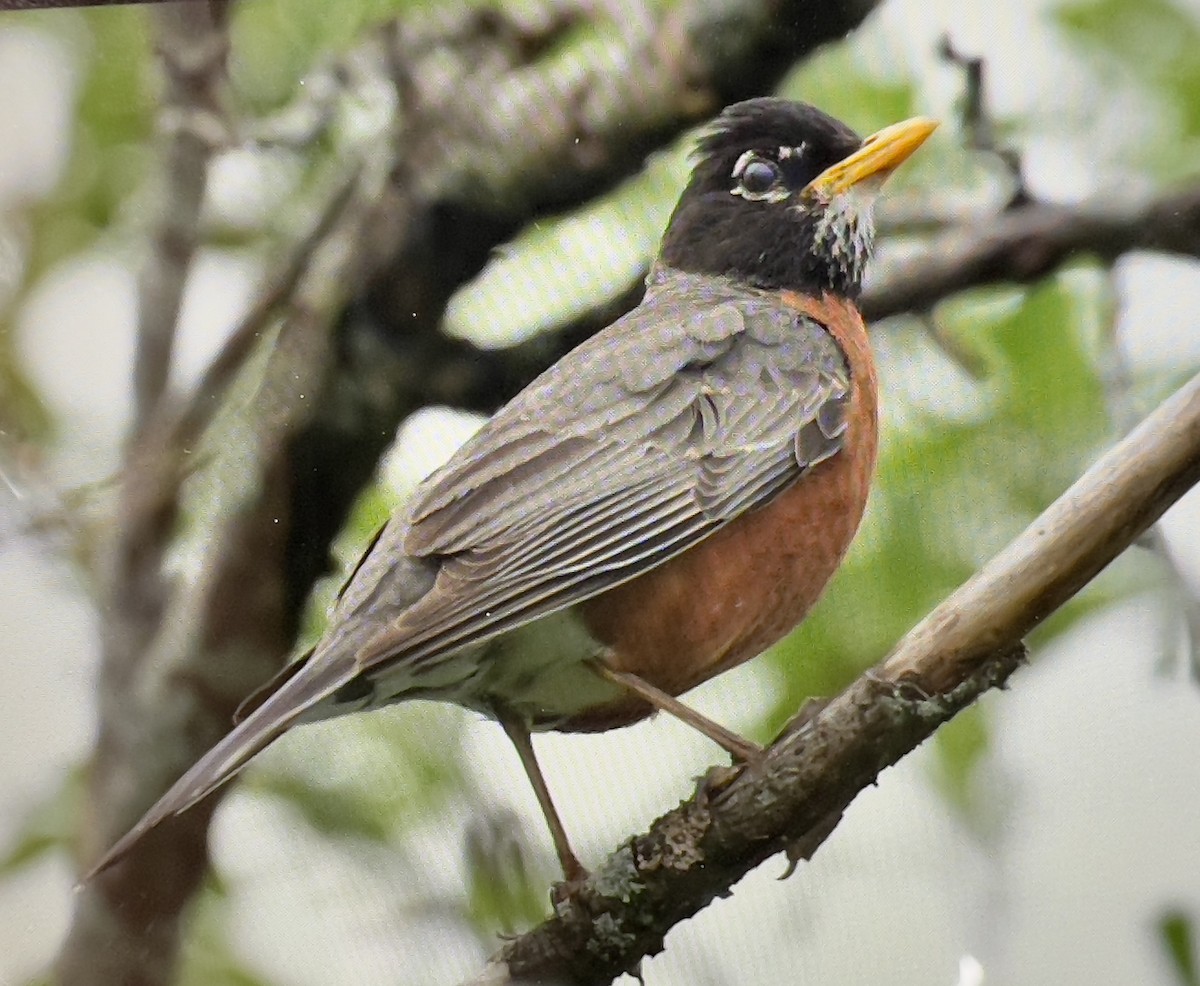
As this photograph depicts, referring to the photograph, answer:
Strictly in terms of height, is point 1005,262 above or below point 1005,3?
below

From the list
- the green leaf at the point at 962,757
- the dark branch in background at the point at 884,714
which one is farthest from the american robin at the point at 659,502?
the green leaf at the point at 962,757

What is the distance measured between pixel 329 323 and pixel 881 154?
937 millimetres

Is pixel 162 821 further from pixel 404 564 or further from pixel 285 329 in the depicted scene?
pixel 285 329

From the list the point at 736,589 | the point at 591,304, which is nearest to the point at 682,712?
the point at 736,589

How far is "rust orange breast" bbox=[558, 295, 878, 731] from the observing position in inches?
77.6

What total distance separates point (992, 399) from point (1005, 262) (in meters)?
0.22

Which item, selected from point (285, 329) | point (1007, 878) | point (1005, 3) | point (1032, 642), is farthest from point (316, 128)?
point (1007, 878)

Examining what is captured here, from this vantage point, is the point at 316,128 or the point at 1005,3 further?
the point at 316,128

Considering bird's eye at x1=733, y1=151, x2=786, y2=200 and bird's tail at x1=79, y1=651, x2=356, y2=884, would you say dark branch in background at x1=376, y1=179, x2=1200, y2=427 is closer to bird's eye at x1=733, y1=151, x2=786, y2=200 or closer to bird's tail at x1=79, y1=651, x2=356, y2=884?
bird's eye at x1=733, y1=151, x2=786, y2=200

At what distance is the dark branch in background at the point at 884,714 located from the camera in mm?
1841

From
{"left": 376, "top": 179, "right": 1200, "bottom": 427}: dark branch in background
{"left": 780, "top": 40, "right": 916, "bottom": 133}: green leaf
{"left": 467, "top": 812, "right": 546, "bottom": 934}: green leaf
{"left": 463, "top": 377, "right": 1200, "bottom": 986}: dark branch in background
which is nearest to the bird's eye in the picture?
{"left": 780, "top": 40, "right": 916, "bottom": 133}: green leaf

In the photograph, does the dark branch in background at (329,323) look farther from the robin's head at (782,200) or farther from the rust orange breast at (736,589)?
the rust orange breast at (736,589)

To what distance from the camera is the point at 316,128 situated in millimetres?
2432

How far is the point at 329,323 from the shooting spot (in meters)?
2.38
